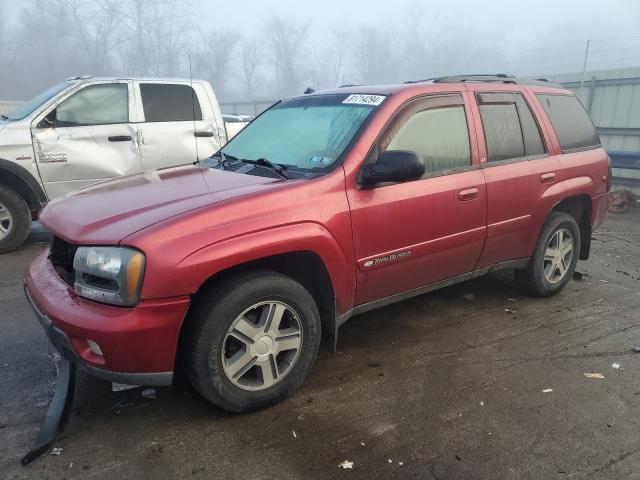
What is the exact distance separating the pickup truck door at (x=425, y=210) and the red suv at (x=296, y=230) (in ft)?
0.03

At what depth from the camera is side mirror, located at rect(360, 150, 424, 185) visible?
286 cm

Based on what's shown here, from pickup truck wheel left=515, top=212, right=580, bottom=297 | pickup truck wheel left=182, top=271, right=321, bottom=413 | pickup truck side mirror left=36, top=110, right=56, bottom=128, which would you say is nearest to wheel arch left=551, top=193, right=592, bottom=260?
pickup truck wheel left=515, top=212, right=580, bottom=297

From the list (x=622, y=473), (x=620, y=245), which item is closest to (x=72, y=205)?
(x=622, y=473)

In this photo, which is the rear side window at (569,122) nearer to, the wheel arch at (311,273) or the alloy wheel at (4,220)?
the wheel arch at (311,273)

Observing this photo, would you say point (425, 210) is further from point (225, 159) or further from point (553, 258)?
point (553, 258)

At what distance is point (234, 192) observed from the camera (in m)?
2.76

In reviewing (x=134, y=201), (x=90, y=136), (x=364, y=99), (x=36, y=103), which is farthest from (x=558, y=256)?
(x=36, y=103)

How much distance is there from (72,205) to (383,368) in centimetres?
218

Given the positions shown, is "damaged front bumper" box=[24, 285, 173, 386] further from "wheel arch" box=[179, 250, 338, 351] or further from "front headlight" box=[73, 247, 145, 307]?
"wheel arch" box=[179, 250, 338, 351]

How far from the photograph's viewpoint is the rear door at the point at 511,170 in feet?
12.1

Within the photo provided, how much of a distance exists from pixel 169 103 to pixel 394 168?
4800 mm

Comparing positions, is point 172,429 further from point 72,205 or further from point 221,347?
point 72,205

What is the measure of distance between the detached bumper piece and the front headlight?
0.71m

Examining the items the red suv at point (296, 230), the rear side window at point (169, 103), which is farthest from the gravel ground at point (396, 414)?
the rear side window at point (169, 103)
